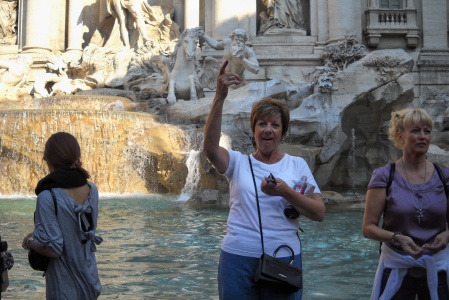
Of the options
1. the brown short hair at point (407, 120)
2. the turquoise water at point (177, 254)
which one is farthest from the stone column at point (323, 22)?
the brown short hair at point (407, 120)

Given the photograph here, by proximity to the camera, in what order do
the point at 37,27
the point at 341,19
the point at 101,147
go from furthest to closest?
the point at 37,27 < the point at 341,19 < the point at 101,147

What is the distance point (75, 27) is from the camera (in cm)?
1856

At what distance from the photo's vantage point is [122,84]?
16531mm

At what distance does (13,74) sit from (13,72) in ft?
0.20

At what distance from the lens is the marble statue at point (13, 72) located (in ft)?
53.0

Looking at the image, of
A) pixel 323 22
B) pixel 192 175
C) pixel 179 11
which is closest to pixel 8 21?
pixel 179 11

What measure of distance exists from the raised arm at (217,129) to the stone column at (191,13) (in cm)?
1596

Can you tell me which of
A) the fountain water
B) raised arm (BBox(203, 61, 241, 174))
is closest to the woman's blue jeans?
raised arm (BBox(203, 61, 241, 174))

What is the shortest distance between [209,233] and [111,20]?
14.2m

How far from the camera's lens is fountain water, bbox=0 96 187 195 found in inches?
433

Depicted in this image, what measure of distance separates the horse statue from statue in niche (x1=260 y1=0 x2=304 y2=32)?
435 cm

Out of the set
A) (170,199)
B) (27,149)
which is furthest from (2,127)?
(170,199)

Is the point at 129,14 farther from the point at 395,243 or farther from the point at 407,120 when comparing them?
the point at 395,243

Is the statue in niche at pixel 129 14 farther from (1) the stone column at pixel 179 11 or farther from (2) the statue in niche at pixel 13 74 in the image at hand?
(2) the statue in niche at pixel 13 74
